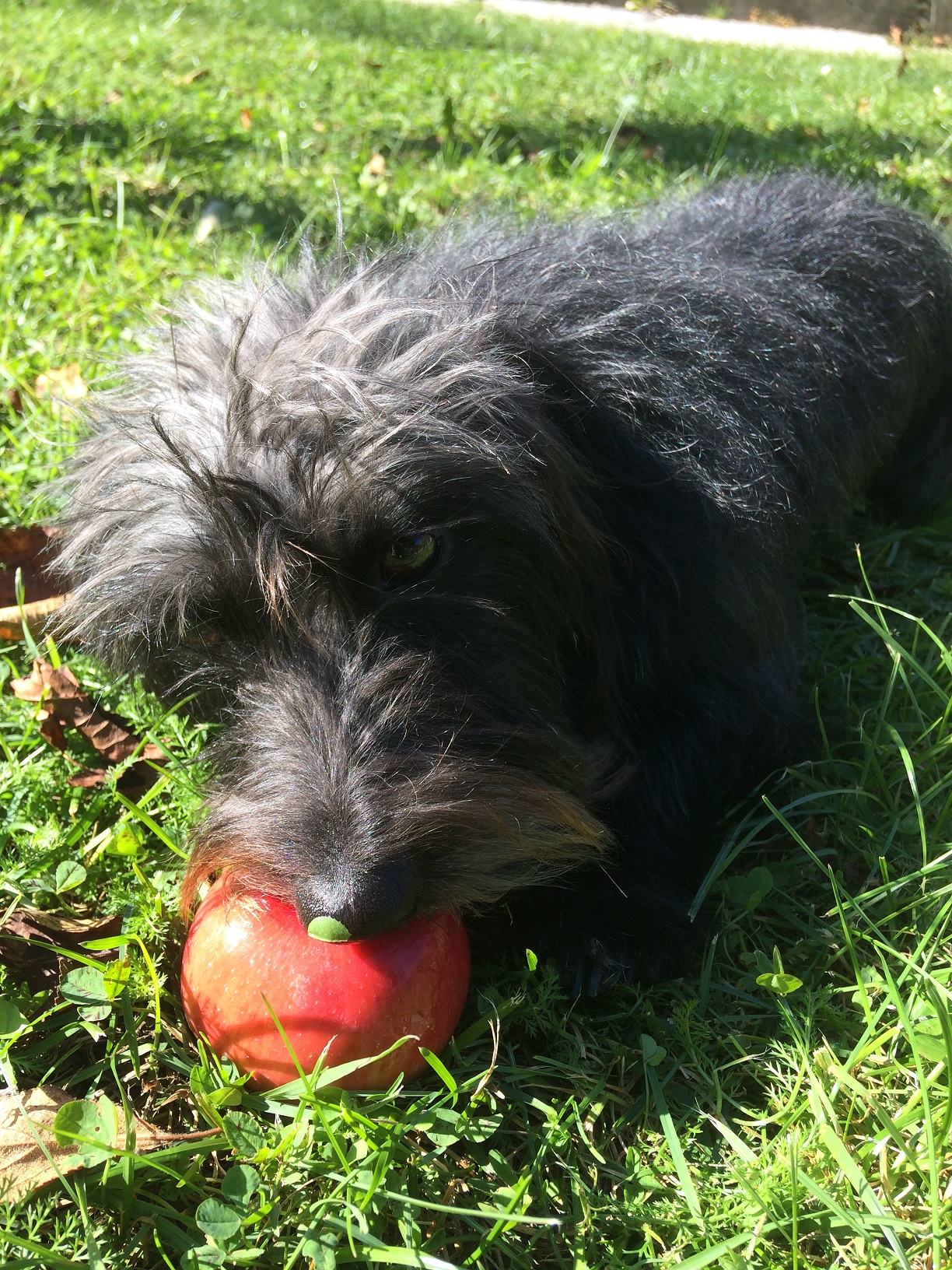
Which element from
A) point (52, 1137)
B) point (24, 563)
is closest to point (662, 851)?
point (52, 1137)

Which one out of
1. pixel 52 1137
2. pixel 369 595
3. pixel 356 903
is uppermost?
pixel 369 595

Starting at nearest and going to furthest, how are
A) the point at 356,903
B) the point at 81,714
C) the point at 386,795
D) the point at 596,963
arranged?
the point at 356,903 < the point at 386,795 < the point at 596,963 < the point at 81,714

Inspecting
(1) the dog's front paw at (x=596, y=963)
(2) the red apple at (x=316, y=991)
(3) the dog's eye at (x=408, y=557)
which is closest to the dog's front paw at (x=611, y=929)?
(1) the dog's front paw at (x=596, y=963)

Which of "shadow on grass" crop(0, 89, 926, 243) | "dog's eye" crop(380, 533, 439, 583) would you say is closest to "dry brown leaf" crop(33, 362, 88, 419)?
"shadow on grass" crop(0, 89, 926, 243)

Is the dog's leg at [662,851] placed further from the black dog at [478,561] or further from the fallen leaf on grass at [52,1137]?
the fallen leaf on grass at [52,1137]

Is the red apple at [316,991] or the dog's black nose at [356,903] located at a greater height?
the dog's black nose at [356,903]

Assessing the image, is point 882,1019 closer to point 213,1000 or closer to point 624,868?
point 624,868

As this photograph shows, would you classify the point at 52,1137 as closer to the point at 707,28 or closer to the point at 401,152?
the point at 401,152
